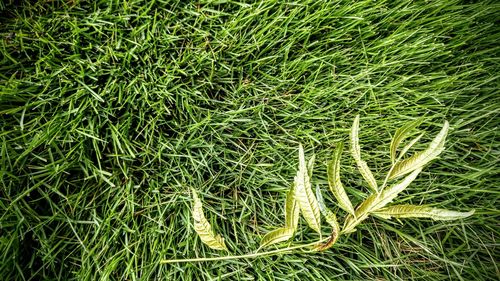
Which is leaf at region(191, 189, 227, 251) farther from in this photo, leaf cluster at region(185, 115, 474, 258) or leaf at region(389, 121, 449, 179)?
leaf at region(389, 121, 449, 179)

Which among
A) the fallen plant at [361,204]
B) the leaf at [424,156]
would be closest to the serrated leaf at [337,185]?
the fallen plant at [361,204]

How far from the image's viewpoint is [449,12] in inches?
55.6

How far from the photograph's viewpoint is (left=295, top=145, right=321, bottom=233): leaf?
2.93 feet

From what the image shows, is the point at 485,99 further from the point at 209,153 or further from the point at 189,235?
the point at 189,235

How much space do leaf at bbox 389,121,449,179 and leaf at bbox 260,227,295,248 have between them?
275mm

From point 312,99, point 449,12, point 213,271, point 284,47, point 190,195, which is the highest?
point 449,12

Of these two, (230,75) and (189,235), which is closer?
(189,235)

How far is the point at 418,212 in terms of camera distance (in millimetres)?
911

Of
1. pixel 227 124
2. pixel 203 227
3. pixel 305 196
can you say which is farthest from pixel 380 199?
pixel 227 124

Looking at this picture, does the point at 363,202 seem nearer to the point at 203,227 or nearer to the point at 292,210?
the point at 292,210

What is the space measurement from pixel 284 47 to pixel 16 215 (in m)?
0.93

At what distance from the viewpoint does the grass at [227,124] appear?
1151 millimetres

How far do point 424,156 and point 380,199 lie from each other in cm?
14

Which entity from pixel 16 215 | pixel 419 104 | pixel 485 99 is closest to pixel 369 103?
pixel 419 104
